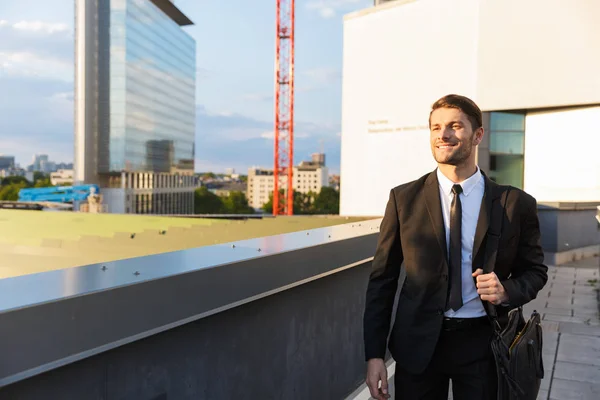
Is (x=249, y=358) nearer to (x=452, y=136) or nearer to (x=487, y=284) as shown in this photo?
(x=487, y=284)

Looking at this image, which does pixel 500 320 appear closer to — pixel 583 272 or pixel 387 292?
pixel 387 292

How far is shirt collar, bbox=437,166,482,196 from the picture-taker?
91.2 inches

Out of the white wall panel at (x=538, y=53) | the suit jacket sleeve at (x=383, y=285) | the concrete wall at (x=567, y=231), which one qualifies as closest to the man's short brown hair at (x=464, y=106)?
the suit jacket sleeve at (x=383, y=285)

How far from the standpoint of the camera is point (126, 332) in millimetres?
2010

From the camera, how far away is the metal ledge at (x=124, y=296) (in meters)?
1.63

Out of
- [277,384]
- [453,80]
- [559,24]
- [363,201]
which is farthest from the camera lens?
[363,201]

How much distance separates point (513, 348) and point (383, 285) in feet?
1.87

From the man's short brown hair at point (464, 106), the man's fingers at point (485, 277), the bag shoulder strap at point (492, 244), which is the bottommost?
the man's fingers at point (485, 277)

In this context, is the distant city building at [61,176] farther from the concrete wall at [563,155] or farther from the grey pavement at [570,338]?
the grey pavement at [570,338]

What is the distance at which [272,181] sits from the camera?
7421 inches

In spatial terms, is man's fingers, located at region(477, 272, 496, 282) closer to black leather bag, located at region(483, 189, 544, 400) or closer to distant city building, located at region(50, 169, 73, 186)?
black leather bag, located at region(483, 189, 544, 400)

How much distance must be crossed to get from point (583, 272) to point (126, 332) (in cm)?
1325

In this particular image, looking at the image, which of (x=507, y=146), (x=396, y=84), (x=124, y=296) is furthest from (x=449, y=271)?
(x=396, y=84)

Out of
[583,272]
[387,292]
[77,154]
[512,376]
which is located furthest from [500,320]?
[77,154]
